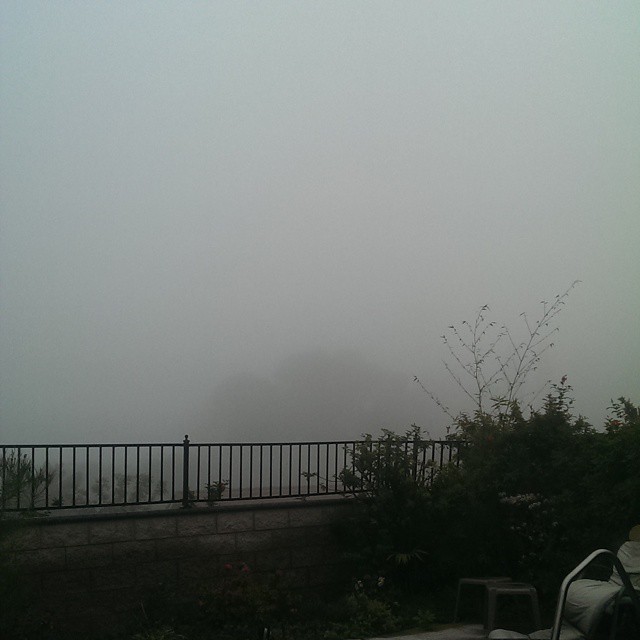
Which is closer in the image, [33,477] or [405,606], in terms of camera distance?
[33,477]

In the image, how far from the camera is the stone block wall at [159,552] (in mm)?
8453

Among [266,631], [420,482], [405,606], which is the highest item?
[420,482]

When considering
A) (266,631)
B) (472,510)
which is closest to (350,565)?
(472,510)

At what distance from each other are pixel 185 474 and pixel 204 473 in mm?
258

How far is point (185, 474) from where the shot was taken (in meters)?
9.59

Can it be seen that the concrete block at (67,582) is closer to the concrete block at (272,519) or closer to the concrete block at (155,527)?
the concrete block at (155,527)

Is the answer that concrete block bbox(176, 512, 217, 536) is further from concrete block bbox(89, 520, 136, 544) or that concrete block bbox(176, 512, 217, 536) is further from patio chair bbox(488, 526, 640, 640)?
patio chair bbox(488, 526, 640, 640)

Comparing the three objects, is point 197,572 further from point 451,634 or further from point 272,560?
point 451,634

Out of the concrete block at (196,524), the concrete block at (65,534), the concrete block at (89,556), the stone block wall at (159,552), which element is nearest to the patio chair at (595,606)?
the stone block wall at (159,552)

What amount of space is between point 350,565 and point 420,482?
1388 mm

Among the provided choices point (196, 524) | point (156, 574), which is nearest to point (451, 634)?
point (196, 524)

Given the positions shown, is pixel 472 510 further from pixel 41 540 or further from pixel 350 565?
pixel 41 540

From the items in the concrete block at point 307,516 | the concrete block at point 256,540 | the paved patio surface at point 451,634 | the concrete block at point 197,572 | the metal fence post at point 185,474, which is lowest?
the paved patio surface at point 451,634

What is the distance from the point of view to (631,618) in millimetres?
6699
